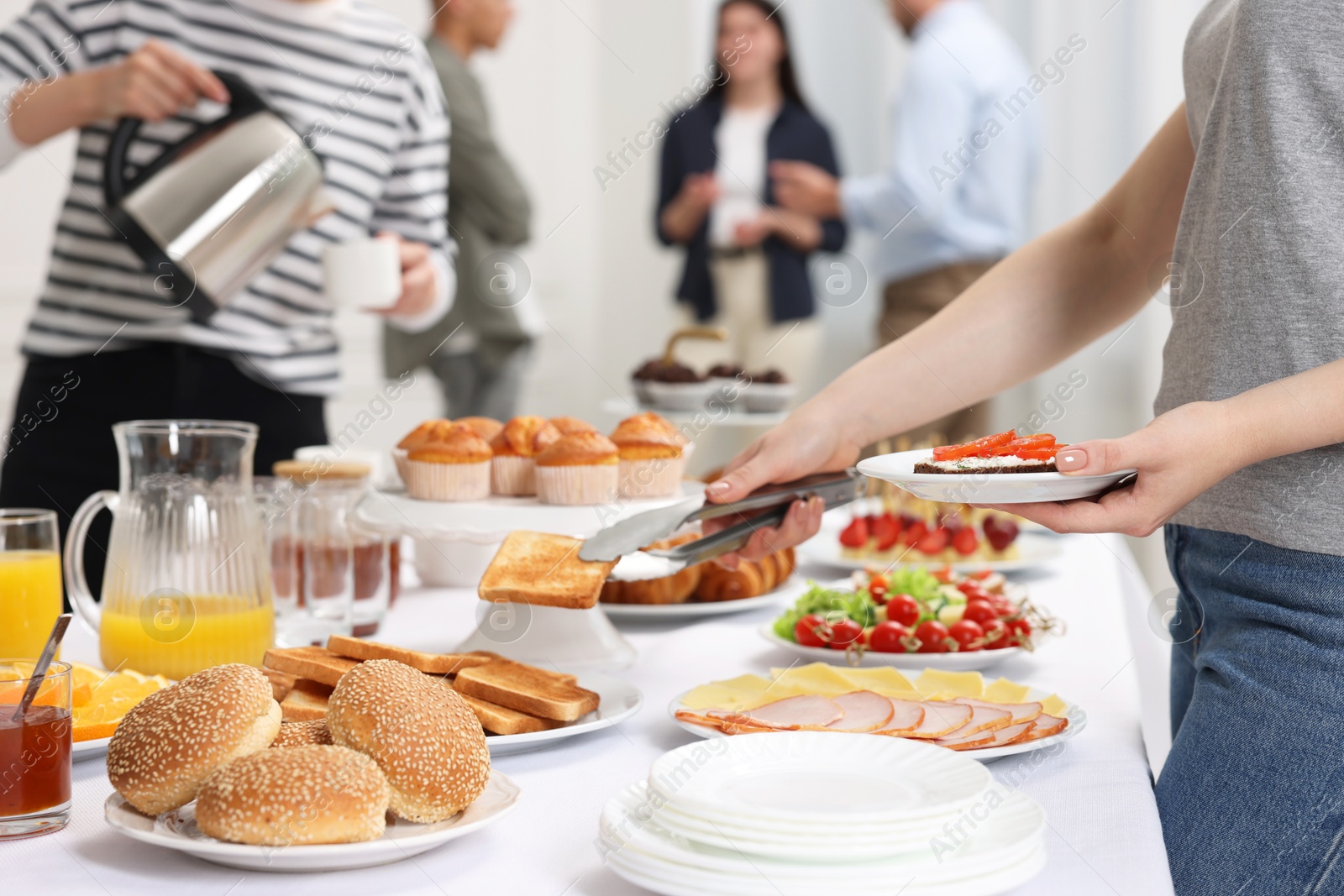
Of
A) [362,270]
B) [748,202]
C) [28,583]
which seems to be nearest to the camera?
[28,583]

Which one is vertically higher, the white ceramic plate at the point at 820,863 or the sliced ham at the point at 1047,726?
the white ceramic plate at the point at 820,863

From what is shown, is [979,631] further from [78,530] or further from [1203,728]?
[78,530]

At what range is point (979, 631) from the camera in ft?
3.70

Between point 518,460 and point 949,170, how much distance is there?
2.48 meters

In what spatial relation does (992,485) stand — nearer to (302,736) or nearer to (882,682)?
(882,682)

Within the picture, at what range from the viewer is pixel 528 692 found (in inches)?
34.2

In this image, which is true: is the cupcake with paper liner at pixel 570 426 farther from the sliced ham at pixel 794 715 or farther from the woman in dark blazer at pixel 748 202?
the woman in dark blazer at pixel 748 202

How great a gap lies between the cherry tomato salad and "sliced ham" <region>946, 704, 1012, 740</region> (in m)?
0.25

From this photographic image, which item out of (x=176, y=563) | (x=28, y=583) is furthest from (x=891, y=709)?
(x=28, y=583)

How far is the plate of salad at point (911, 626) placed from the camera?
1111 millimetres

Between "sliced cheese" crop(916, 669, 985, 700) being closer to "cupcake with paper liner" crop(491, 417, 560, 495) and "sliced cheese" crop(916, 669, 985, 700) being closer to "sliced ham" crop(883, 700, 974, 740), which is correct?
"sliced ham" crop(883, 700, 974, 740)

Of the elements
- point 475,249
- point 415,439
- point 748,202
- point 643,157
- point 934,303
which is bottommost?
point 415,439

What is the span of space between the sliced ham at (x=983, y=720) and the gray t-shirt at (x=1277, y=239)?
277mm

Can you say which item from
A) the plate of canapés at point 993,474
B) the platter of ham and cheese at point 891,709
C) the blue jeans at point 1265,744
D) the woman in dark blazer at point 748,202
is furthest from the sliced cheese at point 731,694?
the woman in dark blazer at point 748,202
